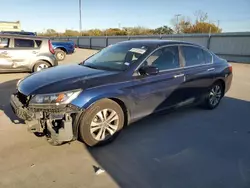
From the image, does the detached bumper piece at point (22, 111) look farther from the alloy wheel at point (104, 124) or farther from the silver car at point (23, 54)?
the silver car at point (23, 54)

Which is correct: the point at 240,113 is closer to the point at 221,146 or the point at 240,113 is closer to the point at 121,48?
the point at 221,146

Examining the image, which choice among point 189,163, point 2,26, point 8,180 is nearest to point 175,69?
point 189,163

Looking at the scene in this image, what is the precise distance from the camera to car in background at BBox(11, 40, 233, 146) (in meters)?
3.32

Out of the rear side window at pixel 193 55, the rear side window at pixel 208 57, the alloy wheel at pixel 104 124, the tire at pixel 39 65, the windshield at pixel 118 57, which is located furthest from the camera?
the tire at pixel 39 65

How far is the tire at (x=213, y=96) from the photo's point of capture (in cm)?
558

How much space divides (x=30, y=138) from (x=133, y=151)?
168 cm

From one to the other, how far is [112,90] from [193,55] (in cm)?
235

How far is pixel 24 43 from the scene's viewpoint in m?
9.40

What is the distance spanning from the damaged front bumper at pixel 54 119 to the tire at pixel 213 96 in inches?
133

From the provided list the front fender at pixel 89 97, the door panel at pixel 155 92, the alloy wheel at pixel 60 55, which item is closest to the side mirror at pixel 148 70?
the door panel at pixel 155 92

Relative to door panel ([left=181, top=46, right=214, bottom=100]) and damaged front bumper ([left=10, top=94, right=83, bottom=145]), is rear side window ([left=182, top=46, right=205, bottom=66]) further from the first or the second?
damaged front bumper ([left=10, top=94, right=83, bottom=145])

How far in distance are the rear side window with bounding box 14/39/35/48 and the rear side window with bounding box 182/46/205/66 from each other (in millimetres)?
6751

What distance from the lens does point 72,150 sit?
3.56 m

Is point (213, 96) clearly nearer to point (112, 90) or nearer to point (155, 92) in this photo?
point (155, 92)
